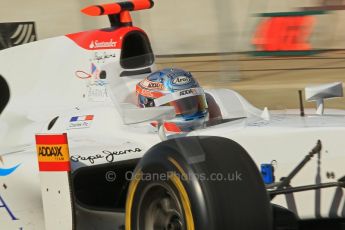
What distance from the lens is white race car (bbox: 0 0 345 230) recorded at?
3.44 m

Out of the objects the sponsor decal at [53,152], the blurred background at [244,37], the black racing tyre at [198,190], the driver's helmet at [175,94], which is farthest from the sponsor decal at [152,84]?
the blurred background at [244,37]

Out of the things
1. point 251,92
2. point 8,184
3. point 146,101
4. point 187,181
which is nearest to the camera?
point 187,181

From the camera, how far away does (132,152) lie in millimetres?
4527

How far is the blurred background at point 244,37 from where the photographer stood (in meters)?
8.30

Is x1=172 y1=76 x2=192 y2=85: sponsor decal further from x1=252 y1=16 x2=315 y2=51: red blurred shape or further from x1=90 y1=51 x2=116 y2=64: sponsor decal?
x1=252 y1=16 x2=315 y2=51: red blurred shape

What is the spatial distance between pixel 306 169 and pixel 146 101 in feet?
4.17

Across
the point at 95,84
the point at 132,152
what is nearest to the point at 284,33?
the point at 95,84

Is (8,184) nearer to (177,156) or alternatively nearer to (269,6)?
(177,156)

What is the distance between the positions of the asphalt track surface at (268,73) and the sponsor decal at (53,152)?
2.94 m

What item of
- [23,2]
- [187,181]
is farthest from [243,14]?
[187,181]

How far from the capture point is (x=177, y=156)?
3518 millimetres

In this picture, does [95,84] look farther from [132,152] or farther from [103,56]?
[132,152]

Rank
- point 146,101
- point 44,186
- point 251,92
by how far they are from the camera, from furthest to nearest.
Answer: point 251,92 → point 146,101 → point 44,186

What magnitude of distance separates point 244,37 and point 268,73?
7.04ft
